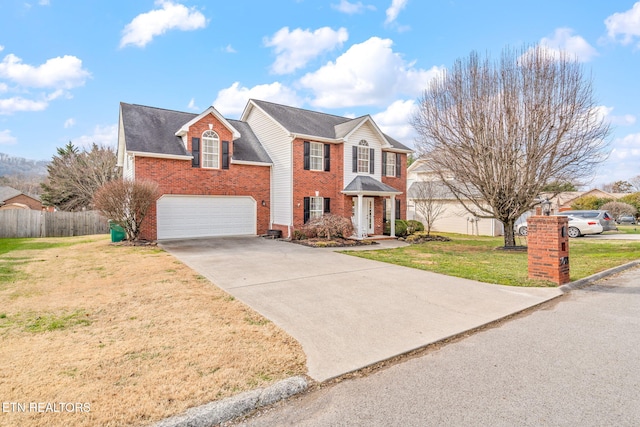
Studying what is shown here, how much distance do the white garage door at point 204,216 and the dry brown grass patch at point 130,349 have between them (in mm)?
8608

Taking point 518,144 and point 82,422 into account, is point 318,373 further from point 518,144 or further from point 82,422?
point 518,144

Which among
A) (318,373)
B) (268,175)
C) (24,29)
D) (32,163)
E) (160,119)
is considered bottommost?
(318,373)

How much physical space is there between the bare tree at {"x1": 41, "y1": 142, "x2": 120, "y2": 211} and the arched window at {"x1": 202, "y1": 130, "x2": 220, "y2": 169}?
16.4 m

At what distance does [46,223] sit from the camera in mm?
20297

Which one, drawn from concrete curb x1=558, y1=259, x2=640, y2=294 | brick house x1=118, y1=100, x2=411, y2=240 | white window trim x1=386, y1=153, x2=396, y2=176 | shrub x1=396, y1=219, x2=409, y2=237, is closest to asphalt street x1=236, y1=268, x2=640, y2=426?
concrete curb x1=558, y1=259, x2=640, y2=294

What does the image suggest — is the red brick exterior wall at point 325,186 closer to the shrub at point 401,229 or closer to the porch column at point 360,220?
the shrub at point 401,229

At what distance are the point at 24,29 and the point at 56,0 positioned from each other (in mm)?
3047

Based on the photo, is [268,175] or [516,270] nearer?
[516,270]

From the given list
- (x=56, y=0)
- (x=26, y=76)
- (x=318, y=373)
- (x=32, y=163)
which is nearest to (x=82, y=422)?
(x=318, y=373)

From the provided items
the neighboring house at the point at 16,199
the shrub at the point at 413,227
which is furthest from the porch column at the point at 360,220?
the neighboring house at the point at 16,199

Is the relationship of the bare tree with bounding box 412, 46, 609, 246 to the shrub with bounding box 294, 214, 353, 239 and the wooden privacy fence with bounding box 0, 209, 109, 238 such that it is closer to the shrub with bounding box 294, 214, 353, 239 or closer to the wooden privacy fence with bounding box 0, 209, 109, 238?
the shrub with bounding box 294, 214, 353, 239

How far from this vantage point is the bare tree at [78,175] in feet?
95.3

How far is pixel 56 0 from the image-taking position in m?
12.1

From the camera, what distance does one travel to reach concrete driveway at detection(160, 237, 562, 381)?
4.14 meters
